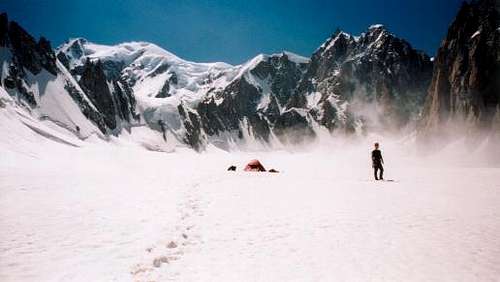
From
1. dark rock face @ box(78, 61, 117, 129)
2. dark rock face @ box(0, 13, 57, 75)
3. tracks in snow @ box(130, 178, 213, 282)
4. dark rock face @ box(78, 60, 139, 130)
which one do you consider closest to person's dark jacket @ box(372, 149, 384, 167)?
tracks in snow @ box(130, 178, 213, 282)

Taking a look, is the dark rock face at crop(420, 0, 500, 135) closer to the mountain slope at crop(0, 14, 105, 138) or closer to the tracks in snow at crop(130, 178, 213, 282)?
the tracks in snow at crop(130, 178, 213, 282)

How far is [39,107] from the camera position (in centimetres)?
14325

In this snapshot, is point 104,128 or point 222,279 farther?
point 104,128

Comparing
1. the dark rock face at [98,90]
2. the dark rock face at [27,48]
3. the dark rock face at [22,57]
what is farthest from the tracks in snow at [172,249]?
the dark rock face at [98,90]

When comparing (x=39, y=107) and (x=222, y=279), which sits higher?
(x=39, y=107)

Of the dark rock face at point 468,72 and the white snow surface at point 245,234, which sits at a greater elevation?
the dark rock face at point 468,72

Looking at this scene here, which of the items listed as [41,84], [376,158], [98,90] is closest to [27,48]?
[41,84]

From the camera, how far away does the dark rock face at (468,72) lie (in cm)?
10025

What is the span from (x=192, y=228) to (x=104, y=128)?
172m

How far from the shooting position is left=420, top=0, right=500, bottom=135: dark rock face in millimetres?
100250

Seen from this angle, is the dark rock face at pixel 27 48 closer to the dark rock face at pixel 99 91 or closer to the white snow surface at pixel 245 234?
the dark rock face at pixel 99 91

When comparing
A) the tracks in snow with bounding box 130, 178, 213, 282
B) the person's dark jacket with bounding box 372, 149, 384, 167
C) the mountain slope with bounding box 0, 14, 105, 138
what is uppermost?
the mountain slope with bounding box 0, 14, 105, 138

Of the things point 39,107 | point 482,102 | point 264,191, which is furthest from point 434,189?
point 39,107

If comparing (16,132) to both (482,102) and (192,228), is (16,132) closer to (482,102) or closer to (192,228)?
(192,228)
